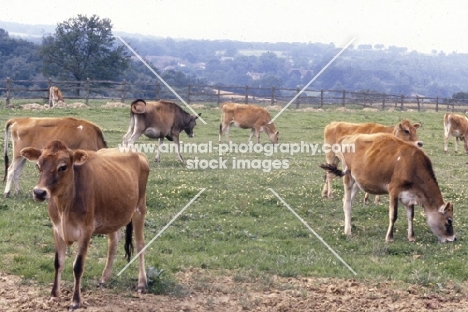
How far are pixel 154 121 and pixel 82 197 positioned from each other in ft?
45.2

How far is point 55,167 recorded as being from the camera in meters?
7.18

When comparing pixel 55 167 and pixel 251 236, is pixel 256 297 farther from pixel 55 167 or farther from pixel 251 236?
pixel 251 236

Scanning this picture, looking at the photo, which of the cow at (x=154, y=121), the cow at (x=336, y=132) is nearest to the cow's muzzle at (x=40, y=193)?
the cow at (x=336, y=132)

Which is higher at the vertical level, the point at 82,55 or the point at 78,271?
the point at 82,55

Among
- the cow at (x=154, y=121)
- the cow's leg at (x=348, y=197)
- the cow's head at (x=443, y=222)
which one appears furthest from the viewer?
the cow at (x=154, y=121)

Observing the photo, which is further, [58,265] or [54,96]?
[54,96]

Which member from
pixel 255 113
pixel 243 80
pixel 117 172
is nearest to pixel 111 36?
pixel 243 80

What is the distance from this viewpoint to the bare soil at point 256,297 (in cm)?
761

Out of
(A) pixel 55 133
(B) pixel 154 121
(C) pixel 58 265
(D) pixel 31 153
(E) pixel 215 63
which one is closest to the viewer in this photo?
(D) pixel 31 153

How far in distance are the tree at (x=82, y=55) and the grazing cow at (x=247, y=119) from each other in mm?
28746

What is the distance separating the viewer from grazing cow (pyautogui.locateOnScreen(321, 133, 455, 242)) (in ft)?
37.2

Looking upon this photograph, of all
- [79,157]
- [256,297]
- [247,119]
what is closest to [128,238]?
[79,157]

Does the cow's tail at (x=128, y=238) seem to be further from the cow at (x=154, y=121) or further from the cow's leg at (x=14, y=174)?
the cow at (x=154, y=121)

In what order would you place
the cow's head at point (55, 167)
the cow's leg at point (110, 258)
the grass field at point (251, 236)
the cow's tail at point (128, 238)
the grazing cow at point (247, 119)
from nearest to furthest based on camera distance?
the cow's head at point (55, 167) → the cow's leg at point (110, 258) → the cow's tail at point (128, 238) → the grass field at point (251, 236) → the grazing cow at point (247, 119)
